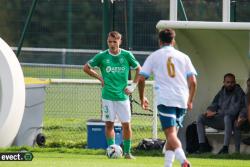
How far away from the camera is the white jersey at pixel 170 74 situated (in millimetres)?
12703

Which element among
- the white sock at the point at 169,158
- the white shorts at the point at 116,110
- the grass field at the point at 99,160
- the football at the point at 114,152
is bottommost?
the grass field at the point at 99,160

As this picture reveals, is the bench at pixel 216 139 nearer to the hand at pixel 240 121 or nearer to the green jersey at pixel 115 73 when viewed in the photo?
the hand at pixel 240 121

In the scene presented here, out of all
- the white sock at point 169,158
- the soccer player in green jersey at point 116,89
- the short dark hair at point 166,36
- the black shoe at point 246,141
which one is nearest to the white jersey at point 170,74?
the short dark hair at point 166,36

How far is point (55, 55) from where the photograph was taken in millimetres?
39281

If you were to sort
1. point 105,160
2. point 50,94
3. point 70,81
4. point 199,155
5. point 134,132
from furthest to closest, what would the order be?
point 50,94 < point 134,132 < point 70,81 < point 199,155 < point 105,160

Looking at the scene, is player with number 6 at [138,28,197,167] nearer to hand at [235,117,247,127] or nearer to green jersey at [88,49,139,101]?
green jersey at [88,49,139,101]

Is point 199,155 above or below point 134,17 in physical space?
below

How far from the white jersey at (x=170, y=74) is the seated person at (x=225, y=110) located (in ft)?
13.1

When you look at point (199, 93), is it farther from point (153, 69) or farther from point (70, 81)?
point (153, 69)

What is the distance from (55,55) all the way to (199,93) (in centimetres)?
2141

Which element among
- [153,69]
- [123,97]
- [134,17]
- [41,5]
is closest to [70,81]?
[123,97]

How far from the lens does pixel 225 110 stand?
16.9 metres

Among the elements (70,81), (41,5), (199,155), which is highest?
(41,5)

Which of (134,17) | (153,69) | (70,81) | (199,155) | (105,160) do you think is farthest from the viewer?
(134,17)
